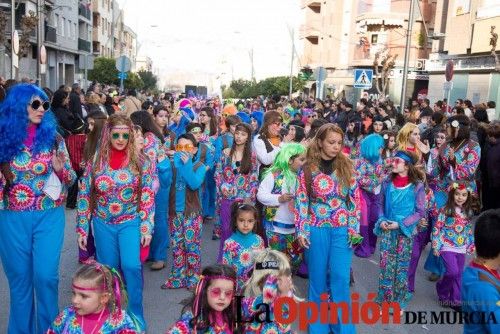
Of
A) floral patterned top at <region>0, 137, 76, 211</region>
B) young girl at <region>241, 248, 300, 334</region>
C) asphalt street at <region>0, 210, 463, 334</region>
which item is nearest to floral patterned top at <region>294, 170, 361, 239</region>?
young girl at <region>241, 248, 300, 334</region>

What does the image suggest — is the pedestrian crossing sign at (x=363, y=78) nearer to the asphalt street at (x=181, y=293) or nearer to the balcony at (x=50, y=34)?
the asphalt street at (x=181, y=293)

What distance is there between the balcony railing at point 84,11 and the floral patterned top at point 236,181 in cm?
5396

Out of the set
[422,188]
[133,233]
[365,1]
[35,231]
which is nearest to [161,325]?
[133,233]

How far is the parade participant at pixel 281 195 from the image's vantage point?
18.4 ft

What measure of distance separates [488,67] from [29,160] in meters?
24.2

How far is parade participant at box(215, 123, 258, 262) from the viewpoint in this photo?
640 centimetres

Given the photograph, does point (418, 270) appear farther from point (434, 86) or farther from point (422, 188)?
point (434, 86)

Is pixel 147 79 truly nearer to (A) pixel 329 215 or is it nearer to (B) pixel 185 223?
(B) pixel 185 223

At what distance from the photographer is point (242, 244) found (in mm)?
4984

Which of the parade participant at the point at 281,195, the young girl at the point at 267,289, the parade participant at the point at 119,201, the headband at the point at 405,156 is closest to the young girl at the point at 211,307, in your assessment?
the young girl at the point at 267,289

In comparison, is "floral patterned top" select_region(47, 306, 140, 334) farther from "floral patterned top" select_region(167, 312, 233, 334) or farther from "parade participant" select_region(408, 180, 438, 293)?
"parade participant" select_region(408, 180, 438, 293)

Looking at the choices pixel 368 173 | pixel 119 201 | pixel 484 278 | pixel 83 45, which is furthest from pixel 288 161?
pixel 83 45

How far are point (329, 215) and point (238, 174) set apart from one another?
2.00 meters

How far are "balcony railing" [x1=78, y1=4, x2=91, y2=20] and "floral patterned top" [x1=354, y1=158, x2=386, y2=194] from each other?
5368 centimetres
